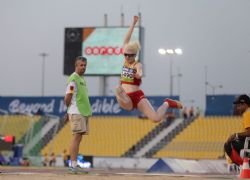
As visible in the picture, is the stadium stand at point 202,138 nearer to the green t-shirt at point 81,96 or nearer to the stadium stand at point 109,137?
the stadium stand at point 109,137

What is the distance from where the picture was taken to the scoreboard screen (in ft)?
121

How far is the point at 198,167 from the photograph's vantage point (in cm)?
1762

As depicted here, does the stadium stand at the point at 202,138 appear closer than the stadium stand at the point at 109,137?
Yes

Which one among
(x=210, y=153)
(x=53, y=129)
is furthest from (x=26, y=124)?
(x=210, y=153)

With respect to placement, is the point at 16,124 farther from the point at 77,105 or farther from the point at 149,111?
the point at 149,111

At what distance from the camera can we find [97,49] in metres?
37.5

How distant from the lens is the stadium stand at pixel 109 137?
114 feet

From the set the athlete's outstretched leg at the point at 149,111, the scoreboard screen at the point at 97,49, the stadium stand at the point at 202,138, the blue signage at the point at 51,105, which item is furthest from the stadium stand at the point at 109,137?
the athlete's outstretched leg at the point at 149,111

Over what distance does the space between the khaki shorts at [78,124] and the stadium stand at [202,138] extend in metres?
22.4

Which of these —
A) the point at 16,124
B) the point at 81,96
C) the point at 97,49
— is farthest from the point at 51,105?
the point at 81,96

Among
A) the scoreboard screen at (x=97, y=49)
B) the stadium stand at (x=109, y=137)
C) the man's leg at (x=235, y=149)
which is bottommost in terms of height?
the stadium stand at (x=109, y=137)

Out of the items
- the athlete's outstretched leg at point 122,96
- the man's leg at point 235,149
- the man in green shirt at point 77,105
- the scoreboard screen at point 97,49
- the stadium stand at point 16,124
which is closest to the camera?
the athlete's outstretched leg at point 122,96

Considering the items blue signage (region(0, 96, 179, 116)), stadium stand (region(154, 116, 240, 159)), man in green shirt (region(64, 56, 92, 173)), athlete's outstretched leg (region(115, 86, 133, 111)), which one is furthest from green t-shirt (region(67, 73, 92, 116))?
blue signage (region(0, 96, 179, 116))

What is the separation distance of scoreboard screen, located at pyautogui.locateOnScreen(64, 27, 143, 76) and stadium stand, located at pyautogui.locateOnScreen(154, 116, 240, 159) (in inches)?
211
